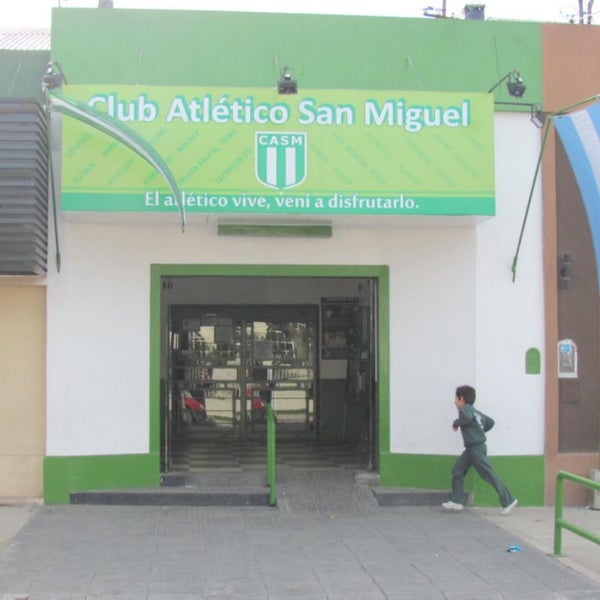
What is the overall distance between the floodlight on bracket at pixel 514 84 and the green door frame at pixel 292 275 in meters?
2.46

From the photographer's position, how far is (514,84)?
30.8 feet

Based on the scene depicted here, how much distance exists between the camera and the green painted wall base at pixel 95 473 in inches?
358

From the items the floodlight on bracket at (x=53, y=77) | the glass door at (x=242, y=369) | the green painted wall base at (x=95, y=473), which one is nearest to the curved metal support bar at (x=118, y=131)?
the floodlight on bracket at (x=53, y=77)

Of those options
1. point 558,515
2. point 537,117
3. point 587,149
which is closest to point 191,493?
point 558,515

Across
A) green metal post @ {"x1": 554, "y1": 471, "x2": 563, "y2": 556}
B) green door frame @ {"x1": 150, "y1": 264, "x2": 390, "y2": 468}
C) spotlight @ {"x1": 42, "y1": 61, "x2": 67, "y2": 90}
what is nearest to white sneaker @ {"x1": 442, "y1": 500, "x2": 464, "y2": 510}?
green door frame @ {"x1": 150, "y1": 264, "x2": 390, "y2": 468}

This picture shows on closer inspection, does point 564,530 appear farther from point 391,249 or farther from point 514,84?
point 514,84

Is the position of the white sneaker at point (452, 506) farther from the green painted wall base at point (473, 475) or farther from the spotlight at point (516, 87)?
the spotlight at point (516, 87)

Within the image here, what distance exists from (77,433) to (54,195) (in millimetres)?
2636

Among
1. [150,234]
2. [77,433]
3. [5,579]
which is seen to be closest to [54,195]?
[150,234]

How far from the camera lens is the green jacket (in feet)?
29.2

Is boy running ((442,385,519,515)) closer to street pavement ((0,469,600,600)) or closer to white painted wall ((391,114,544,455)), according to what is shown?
street pavement ((0,469,600,600))

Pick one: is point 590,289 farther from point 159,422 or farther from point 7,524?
point 7,524

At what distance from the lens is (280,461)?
11.4m

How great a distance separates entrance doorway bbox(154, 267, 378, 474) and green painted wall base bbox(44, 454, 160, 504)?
3.85 m
